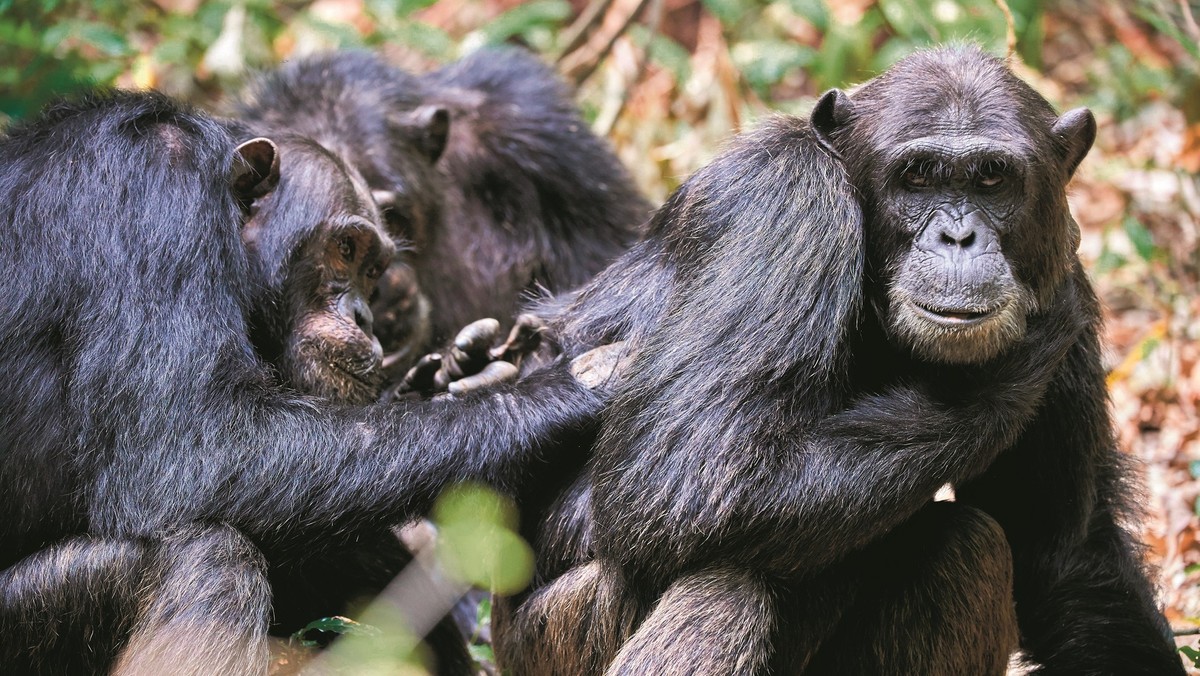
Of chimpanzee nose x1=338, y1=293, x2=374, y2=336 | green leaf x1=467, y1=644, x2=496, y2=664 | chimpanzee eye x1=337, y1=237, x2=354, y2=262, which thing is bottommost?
green leaf x1=467, y1=644, x2=496, y2=664

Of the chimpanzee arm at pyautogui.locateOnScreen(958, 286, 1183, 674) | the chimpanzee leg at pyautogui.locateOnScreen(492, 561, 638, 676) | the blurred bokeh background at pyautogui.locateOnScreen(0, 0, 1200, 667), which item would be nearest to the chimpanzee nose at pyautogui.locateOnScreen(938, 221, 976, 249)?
the chimpanzee arm at pyautogui.locateOnScreen(958, 286, 1183, 674)

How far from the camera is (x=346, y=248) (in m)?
5.98

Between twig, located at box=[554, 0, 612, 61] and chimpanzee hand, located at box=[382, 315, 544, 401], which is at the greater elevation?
twig, located at box=[554, 0, 612, 61]

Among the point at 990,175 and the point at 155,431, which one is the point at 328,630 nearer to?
the point at 155,431

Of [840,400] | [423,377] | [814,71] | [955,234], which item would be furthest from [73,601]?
[814,71]

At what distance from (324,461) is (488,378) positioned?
2.85 ft

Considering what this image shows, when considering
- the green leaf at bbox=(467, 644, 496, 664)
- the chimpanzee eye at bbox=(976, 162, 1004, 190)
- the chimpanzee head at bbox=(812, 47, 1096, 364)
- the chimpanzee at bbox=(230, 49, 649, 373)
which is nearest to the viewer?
the chimpanzee head at bbox=(812, 47, 1096, 364)

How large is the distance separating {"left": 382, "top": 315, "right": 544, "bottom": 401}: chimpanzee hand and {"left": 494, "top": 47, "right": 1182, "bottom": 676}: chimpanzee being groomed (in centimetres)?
74

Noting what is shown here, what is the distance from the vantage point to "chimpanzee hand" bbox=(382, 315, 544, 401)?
5.79m

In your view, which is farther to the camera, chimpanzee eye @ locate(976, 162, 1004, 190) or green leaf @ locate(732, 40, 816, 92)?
green leaf @ locate(732, 40, 816, 92)

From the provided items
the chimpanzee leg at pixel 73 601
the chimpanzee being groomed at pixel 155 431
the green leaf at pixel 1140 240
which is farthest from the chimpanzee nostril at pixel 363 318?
the green leaf at pixel 1140 240

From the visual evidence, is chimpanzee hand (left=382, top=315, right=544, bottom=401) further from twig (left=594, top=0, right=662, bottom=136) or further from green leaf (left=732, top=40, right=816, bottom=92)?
green leaf (left=732, top=40, right=816, bottom=92)

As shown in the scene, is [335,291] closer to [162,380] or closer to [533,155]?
[162,380]

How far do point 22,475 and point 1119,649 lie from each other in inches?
168
